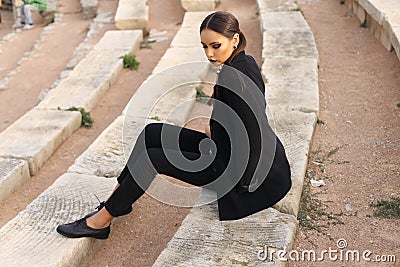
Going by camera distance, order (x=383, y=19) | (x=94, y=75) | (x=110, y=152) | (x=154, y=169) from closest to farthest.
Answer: (x=154, y=169) → (x=110, y=152) → (x=383, y=19) → (x=94, y=75)

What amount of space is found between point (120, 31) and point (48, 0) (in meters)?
4.69

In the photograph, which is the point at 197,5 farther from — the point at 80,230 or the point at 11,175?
the point at 80,230

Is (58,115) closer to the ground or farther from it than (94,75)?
farther from it

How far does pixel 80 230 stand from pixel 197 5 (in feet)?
21.7

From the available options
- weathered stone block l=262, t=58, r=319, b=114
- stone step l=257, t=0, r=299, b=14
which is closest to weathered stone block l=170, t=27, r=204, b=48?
stone step l=257, t=0, r=299, b=14

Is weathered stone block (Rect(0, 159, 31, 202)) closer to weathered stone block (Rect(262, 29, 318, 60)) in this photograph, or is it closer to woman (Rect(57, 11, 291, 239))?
woman (Rect(57, 11, 291, 239))

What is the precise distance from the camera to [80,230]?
10.9 feet

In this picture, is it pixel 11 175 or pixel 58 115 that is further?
pixel 58 115

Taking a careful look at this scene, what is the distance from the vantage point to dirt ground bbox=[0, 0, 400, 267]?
348 centimetres

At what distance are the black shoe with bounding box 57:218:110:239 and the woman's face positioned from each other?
124 cm

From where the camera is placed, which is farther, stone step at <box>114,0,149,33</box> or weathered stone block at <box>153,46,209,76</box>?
stone step at <box>114,0,149,33</box>

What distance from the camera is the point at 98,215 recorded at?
3330 millimetres

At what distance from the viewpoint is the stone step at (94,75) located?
5887 millimetres

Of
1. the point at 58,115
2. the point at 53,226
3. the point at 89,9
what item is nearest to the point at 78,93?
the point at 58,115
